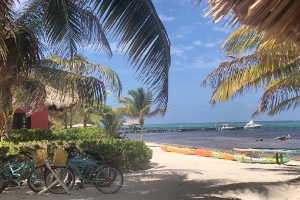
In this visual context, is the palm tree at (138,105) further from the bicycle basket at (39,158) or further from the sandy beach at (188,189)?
the bicycle basket at (39,158)

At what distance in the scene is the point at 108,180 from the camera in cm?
756

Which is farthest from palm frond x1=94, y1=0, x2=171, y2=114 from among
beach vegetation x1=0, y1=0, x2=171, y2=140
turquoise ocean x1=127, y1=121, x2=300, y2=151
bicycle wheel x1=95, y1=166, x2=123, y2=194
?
turquoise ocean x1=127, y1=121, x2=300, y2=151

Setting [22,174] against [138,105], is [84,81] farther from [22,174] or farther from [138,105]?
[138,105]

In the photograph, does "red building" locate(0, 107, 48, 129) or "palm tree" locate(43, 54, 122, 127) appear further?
"red building" locate(0, 107, 48, 129)

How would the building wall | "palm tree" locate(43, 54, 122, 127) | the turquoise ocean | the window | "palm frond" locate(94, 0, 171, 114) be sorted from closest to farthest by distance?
"palm frond" locate(94, 0, 171, 114) → "palm tree" locate(43, 54, 122, 127) → the window → the building wall → the turquoise ocean

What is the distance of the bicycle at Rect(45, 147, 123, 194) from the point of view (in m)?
7.20

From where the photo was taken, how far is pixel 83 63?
32.1ft

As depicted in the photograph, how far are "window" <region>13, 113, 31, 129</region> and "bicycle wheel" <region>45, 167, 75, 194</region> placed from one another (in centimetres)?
1249

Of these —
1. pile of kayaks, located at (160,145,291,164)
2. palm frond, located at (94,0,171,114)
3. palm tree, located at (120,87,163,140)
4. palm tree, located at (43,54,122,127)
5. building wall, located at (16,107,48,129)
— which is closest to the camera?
palm frond, located at (94,0,171,114)

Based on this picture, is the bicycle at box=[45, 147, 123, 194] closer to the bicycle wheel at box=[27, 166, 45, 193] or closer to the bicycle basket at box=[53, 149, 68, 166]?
the bicycle basket at box=[53, 149, 68, 166]

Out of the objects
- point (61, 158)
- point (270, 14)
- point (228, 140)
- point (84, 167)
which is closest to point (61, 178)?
point (61, 158)

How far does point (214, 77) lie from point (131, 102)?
21264 millimetres

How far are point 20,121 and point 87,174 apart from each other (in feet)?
41.6

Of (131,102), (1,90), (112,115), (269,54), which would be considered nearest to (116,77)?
(1,90)
